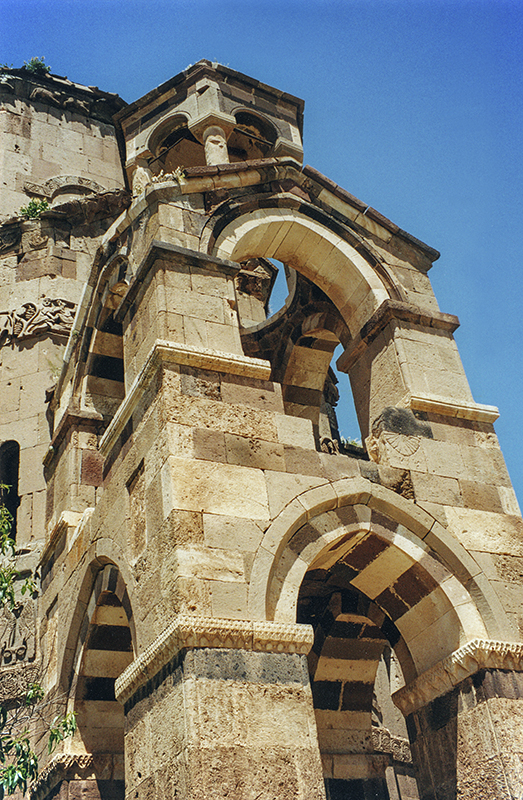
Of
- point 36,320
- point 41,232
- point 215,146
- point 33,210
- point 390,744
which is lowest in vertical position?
point 390,744

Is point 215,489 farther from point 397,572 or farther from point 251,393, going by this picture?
point 397,572

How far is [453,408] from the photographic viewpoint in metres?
8.02

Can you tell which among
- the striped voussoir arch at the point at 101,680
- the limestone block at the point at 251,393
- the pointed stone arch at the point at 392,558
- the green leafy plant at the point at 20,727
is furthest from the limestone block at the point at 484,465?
the green leafy plant at the point at 20,727

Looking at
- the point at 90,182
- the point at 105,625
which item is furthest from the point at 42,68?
the point at 105,625

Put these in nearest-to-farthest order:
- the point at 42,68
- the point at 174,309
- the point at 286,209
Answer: the point at 174,309
the point at 286,209
the point at 42,68

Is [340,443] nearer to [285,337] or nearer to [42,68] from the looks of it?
[285,337]

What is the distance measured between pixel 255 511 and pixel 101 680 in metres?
3.03

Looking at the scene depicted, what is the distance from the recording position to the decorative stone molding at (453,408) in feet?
Result: 25.9

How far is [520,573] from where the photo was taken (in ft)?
23.2

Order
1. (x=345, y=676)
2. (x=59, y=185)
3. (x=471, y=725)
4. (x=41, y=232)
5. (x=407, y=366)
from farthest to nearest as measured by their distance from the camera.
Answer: (x=59, y=185)
(x=41, y=232)
(x=345, y=676)
(x=407, y=366)
(x=471, y=725)

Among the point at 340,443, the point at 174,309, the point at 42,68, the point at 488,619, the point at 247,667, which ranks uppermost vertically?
the point at 42,68

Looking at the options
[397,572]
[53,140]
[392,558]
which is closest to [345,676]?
[397,572]

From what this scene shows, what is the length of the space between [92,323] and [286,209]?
2.90 m

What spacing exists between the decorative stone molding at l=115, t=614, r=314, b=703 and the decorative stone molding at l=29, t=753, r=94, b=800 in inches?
84.6
